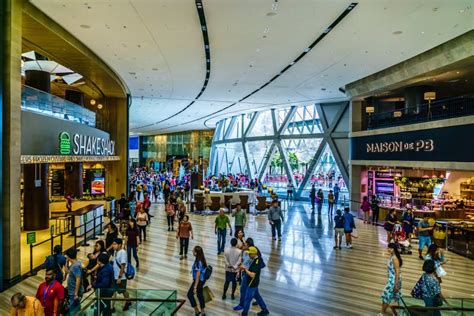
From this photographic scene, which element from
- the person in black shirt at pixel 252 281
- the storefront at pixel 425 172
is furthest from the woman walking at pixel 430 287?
the storefront at pixel 425 172

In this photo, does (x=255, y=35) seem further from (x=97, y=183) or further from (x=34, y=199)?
(x=97, y=183)

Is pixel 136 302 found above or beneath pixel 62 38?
beneath

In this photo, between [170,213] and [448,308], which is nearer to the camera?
[448,308]

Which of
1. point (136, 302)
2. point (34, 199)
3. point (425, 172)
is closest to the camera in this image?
point (136, 302)

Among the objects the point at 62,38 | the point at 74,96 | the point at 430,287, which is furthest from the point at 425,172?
the point at 74,96

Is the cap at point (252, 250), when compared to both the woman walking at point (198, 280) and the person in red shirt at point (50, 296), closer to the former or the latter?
the woman walking at point (198, 280)

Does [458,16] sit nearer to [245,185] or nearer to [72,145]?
[72,145]

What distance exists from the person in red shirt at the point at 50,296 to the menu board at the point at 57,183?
16.4 meters

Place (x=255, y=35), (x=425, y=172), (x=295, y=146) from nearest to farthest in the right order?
(x=255, y=35) < (x=425, y=172) < (x=295, y=146)

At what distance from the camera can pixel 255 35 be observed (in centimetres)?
1016

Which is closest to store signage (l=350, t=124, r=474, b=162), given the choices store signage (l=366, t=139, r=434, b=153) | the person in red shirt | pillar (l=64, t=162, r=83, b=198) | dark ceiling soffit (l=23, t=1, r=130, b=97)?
store signage (l=366, t=139, r=434, b=153)

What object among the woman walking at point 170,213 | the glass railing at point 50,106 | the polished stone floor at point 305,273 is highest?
the glass railing at point 50,106

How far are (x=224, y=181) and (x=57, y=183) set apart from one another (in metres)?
9.29

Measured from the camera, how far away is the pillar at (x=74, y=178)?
19.1 meters
